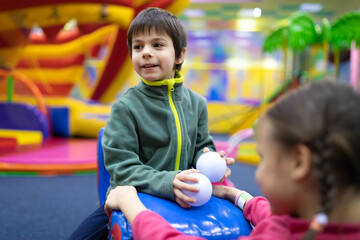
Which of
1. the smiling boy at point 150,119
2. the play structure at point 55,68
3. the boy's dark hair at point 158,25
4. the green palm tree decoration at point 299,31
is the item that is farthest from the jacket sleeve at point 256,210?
the green palm tree decoration at point 299,31

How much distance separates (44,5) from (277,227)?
284 centimetres

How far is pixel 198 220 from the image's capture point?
780 millimetres

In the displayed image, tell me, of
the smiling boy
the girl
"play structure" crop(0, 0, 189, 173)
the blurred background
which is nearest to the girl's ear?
the girl

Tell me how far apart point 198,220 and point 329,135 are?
417 millimetres

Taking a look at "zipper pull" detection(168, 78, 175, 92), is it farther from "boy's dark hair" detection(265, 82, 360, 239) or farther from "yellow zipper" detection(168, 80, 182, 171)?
"boy's dark hair" detection(265, 82, 360, 239)

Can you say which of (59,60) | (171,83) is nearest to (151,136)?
(171,83)

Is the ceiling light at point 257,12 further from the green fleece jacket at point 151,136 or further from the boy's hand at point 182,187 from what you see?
the boy's hand at point 182,187

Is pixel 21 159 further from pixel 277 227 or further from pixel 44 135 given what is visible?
pixel 277 227

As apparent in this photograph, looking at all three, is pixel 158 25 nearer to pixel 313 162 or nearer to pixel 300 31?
pixel 313 162

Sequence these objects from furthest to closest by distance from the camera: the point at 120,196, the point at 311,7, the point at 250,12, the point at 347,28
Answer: the point at 250,12, the point at 311,7, the point at 347,28, the point at 120,196

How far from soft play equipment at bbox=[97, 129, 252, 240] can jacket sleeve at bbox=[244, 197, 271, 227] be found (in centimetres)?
2

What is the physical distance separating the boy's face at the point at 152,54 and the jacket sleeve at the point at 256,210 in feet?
1.32

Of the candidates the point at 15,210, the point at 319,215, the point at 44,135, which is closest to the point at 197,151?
the point at 319,215

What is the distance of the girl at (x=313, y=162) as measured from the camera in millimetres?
446
